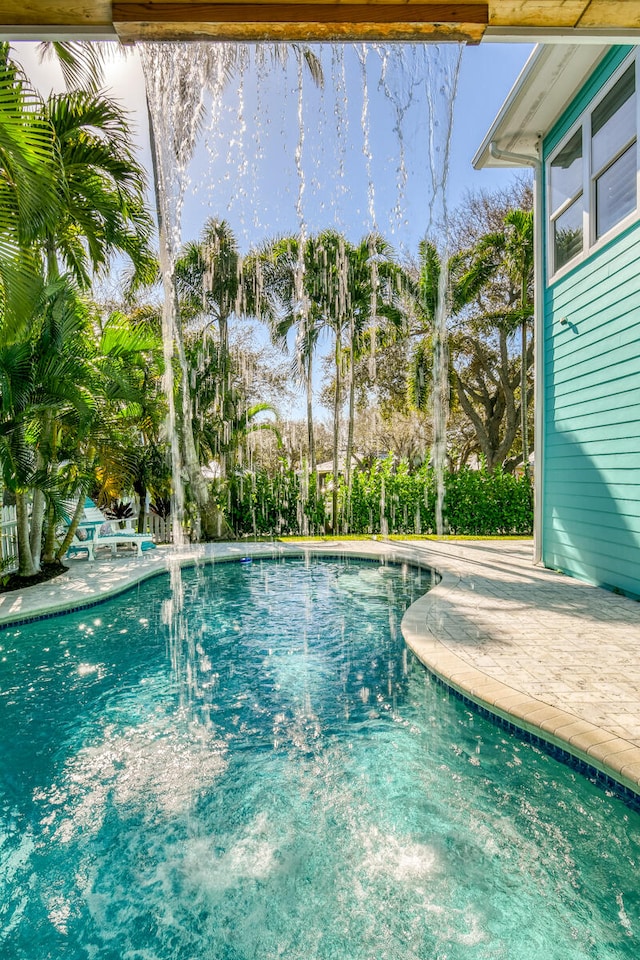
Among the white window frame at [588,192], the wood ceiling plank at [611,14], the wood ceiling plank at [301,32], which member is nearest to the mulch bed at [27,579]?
the wood ceiling plank at [301,32]

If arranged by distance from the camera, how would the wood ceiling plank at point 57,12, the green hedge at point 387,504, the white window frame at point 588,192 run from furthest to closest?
the green hedge at point 387,504, the white window frame at point 588,192, the wood ceiling plank at point 57,12

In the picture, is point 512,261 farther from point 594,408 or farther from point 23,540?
point 23,540

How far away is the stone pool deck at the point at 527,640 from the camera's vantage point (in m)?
2.88

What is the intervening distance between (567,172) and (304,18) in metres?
6.59

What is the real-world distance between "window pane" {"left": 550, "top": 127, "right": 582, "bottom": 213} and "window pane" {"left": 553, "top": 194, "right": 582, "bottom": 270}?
0.17 m

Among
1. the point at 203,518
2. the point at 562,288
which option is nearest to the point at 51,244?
the point at 203,518

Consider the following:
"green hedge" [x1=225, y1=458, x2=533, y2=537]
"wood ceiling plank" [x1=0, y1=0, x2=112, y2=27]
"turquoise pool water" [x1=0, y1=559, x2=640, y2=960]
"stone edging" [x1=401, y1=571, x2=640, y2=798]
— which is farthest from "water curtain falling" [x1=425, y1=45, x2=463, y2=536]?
"turquoise pool water" [x1=0, y1=559, x2=640, y2=960]

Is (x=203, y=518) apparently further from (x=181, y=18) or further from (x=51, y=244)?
(x=181, y=18)

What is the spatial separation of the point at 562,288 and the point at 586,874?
6.59 m

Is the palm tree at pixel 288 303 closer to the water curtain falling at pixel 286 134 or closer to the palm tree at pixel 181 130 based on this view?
the water curtain falling at pixel 286 134

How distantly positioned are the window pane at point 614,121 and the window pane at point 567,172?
16.0 inches

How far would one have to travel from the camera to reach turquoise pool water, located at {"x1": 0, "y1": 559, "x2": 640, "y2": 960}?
1923 millimetres

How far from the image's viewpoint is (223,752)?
123 inches

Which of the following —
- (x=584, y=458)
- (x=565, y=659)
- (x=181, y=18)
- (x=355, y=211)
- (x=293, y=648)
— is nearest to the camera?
(x=181, y=18)
